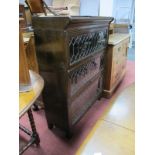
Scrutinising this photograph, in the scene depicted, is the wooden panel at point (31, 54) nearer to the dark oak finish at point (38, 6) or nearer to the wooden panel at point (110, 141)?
the dark oak finish at point (38, 6)

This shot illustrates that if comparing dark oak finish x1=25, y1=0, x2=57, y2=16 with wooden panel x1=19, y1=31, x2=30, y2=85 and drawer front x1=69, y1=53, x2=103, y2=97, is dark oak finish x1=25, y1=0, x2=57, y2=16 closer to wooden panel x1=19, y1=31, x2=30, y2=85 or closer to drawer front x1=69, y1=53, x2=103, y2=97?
drawer front x1=69, y1=53, x2=103, y2=97

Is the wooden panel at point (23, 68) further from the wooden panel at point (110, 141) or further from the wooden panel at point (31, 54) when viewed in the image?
the wooden panel at point (31, 54)

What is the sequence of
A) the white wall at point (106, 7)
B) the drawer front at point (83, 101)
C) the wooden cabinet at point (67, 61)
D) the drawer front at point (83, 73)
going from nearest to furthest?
the wooden cabinet at point (67, 61)
the drawer front at point (83, 73)
the drawer front at point (83, 101)
the white wall at point (106, 7)

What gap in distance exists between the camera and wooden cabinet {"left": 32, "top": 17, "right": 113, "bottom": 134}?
1223 mm

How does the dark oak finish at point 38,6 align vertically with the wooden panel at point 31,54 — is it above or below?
above

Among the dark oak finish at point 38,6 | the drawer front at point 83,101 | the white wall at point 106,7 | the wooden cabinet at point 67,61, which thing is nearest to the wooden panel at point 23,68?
the wooden cabinet at point 67,61

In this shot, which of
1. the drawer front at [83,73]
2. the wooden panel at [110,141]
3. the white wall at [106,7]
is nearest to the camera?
the wooden panel at [110,141]

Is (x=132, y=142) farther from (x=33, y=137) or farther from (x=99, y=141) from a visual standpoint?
(x=33, y=137)

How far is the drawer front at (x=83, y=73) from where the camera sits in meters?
1.45

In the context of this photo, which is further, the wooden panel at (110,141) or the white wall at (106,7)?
the white wall at (106,7)

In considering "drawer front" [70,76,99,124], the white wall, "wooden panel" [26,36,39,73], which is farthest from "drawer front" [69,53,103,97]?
the white wall

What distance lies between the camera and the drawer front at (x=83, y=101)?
1630 mm

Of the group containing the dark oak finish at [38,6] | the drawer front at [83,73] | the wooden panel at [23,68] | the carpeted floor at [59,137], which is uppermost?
the dark oak finish at [38,6]
